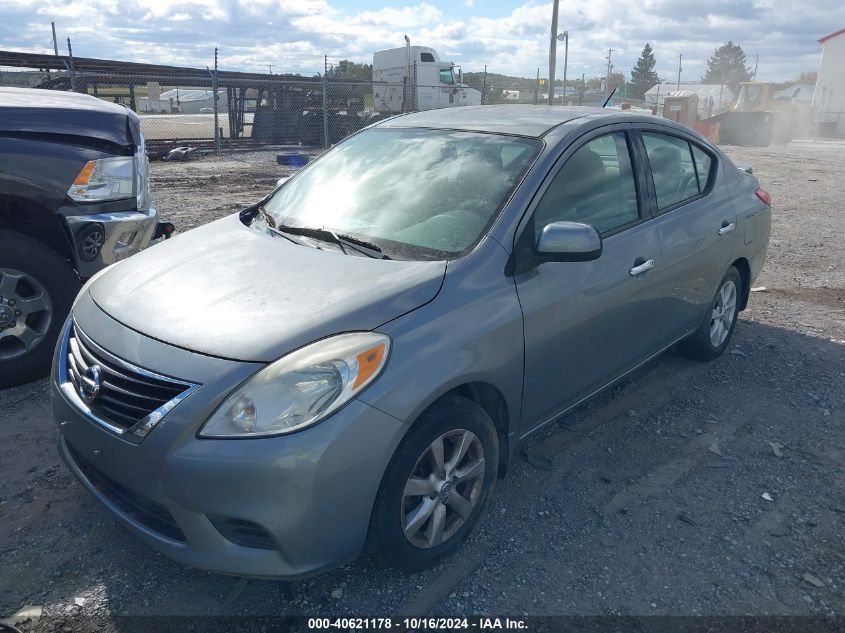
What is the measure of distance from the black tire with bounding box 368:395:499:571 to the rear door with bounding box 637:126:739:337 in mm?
1677

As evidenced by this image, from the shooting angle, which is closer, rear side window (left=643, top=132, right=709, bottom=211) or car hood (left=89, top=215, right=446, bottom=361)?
car hood (left=89, top=215, right=446, bottom=361)

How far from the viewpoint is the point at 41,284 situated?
406cm

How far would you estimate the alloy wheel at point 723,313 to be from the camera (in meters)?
4.61

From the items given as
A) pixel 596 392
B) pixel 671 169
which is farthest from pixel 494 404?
pixel 671 169

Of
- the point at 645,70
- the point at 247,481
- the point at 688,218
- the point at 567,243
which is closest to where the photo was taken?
the point at 247,481

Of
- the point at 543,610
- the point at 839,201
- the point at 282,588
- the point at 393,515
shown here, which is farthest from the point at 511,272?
the point at 839,201

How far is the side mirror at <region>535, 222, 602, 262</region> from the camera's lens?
2785 millimetres

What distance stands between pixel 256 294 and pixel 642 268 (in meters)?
2.00

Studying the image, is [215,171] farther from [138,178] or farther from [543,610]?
[543,610]

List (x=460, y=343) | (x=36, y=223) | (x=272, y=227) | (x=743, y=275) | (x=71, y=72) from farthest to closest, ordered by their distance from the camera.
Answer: (x=71, y=72), (x=743, y=275), (x=36, y=223), (x=272, y=227), (x=460, y=343)

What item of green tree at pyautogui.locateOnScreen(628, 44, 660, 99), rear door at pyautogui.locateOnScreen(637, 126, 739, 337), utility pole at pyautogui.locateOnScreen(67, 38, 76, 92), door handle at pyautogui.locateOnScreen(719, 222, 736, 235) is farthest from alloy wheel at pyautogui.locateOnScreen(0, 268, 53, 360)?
green tree at pyautogui.locateOnScreen(628, 44, 660, 99)

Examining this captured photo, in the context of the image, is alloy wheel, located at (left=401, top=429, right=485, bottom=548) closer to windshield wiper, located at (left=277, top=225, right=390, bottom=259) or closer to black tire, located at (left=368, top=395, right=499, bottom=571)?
black tire, located at (left=368, top=395, right=499, bottom=571)

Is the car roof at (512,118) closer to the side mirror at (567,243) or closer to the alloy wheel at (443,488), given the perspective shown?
the side mirror at (567,243)

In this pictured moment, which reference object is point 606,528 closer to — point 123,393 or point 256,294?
point 256,294
